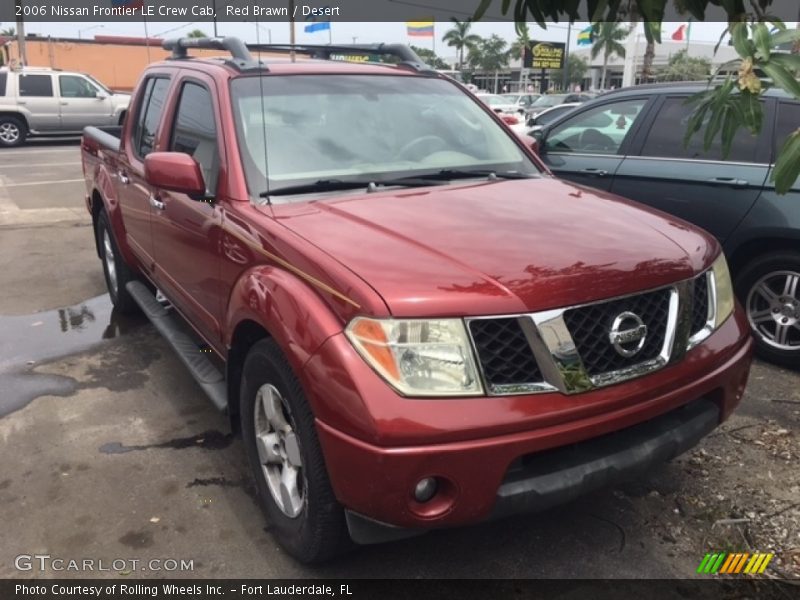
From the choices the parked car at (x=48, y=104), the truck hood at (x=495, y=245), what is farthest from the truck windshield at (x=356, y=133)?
the parked car at (x=48, y=104)

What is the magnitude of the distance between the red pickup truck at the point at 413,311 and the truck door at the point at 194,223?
2cm

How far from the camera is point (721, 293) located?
2.83 meters

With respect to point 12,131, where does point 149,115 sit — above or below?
above

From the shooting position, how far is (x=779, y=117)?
4.39 meters

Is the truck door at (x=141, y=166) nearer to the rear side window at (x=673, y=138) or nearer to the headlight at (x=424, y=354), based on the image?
the headlight at (x=424, y=354)

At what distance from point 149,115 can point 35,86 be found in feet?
55.4

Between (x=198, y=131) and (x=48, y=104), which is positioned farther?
(x=48, y=104)

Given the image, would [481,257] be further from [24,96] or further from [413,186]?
[24,96]

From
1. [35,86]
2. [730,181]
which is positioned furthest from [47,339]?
[35,86]

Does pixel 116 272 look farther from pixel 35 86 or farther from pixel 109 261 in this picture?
pixel 35 86

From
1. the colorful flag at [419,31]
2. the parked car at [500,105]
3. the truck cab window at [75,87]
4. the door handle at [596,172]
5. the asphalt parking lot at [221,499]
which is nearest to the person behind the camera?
the asphalt parking lot at [221,499]

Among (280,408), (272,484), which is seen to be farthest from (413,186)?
(272,484)

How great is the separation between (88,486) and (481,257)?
2118 mm

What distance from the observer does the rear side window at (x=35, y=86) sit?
1858 cm
